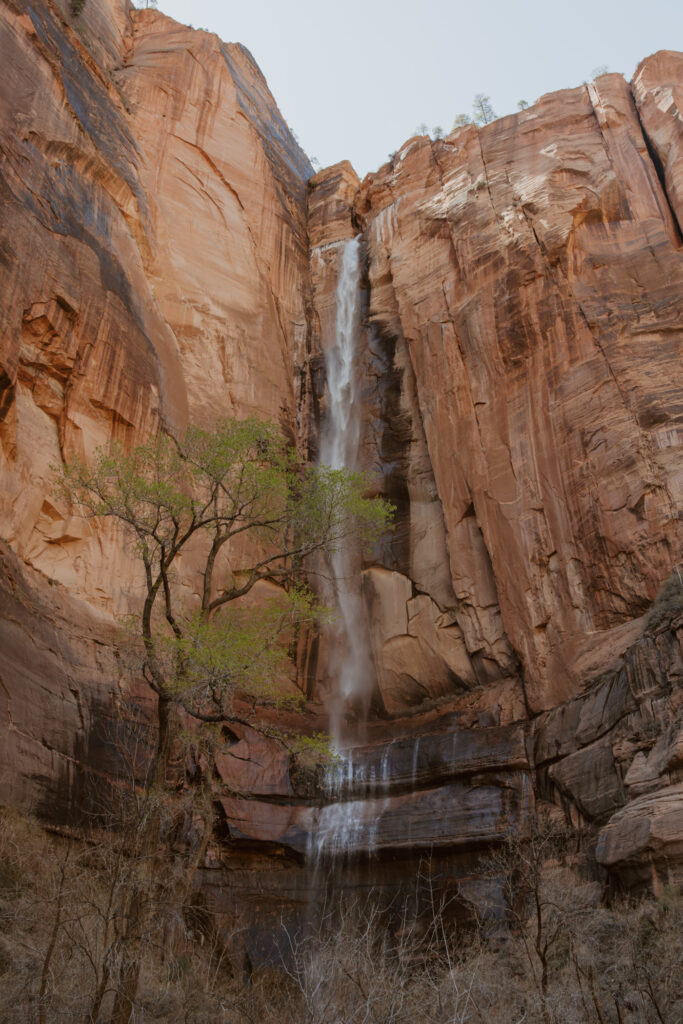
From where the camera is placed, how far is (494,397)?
24.8 metres

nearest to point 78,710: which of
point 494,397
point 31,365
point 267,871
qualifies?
point 267,871

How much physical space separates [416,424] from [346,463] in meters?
2.99

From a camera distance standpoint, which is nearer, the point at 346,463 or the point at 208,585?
the point at 208,585

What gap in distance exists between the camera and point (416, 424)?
28594 millimetres

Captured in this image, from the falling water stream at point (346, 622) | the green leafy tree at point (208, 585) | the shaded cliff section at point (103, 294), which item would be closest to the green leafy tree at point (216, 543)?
the green leafy tree at point (208, 585)

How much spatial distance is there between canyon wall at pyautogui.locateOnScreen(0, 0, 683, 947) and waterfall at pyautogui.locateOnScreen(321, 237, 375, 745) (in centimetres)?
57

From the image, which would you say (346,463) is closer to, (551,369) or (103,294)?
(551,369)

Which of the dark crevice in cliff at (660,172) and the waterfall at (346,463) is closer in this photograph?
the dark crevice in cliff at (660,172)

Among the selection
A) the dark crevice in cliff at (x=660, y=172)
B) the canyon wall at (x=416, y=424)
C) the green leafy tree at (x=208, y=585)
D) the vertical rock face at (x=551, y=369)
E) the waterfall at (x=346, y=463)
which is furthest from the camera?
the waterfall at (x=346, y=463)

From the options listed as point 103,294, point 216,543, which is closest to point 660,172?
point 103,294

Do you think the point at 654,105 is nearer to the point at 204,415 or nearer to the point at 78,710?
the point at 204,415

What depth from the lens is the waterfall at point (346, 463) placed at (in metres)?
25.7

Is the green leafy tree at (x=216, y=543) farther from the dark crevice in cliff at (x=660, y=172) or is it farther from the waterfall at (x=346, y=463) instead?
the dark crevice in cliff at (x=660, y=172)

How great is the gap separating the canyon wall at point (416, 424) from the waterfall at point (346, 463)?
0.57 m
